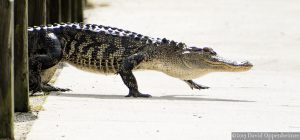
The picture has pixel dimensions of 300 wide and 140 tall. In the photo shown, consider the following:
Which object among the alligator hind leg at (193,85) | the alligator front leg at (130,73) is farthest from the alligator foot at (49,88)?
the alligator hind leg at (193,85)

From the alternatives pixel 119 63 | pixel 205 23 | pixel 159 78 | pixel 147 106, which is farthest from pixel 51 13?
pixel 205 23

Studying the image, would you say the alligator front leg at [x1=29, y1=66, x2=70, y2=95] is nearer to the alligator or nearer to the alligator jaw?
the alligator

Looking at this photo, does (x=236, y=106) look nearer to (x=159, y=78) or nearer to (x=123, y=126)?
(x=123, y=126)

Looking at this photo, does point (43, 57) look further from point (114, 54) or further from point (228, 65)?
point (228, 65)

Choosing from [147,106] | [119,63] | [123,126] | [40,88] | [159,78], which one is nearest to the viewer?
[123,126]

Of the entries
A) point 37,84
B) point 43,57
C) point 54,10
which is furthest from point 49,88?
point 54,10
